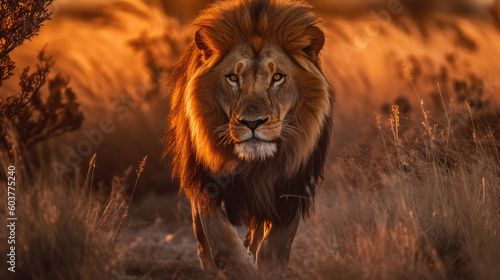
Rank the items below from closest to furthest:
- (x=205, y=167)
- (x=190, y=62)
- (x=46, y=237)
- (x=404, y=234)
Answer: (x=46, y=237), (x=404, y=234), (x=205, y=167), (x=190, y=62)

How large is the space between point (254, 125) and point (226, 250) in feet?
2.98

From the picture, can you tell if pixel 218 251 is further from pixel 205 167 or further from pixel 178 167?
pixel 178 167

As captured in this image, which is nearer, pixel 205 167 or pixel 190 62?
pixel 205 167

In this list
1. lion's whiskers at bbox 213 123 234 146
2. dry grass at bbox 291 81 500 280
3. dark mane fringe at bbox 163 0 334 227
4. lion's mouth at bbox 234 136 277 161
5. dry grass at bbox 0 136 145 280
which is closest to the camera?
dry grass at bbox 0 136 145 280

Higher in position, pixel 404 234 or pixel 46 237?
pixel 46 237

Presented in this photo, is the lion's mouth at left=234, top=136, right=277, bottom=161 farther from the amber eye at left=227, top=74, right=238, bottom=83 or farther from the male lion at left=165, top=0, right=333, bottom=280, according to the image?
the amber eye at left=227, top=74, right=238, bottom=83

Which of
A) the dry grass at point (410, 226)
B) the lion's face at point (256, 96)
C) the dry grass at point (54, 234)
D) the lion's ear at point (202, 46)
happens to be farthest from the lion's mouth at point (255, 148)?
the dry grass at point (54, 234)

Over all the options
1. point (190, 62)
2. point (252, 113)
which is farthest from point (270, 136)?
point (190, 62)

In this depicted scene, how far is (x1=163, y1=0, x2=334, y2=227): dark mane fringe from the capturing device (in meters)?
4.49

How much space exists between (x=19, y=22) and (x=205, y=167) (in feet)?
9.10

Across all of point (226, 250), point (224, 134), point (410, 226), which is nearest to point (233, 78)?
point (224, 134)

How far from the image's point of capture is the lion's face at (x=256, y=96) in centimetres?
413

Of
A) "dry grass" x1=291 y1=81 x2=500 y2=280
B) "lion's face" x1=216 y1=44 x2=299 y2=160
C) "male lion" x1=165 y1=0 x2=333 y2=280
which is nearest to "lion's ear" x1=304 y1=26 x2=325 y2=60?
"male lion" x1=165 y1=0 x2=333 y2=280

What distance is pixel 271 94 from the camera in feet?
14.1
